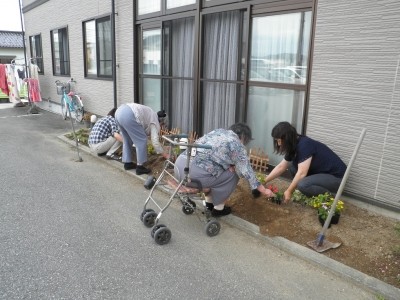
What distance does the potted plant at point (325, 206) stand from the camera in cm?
391

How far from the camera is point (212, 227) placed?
12.8 feet

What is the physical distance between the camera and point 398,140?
398cm

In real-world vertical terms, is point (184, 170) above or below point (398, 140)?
below

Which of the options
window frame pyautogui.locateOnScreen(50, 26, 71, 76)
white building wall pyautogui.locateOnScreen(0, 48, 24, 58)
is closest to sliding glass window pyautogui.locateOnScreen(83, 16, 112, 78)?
window frame pyautogui.locateOnScreen(50, 26, 71, 76)

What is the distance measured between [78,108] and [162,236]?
8654 millimetres

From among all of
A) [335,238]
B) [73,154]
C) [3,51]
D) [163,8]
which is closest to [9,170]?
[73,154]

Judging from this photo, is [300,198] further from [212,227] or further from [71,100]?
[71,100]

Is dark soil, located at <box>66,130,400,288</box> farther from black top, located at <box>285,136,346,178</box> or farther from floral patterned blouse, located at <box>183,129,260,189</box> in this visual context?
floral patterned blouse, located at <box>183,129,260,189</box>

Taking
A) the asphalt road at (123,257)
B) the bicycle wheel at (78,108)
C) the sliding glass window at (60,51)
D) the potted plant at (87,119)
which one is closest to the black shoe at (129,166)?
the asphalt road at (123,257)

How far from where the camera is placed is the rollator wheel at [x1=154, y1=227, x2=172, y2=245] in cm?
367

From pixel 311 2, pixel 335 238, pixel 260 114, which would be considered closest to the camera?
pixel 335 238

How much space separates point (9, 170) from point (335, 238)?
Answer: 5.59m

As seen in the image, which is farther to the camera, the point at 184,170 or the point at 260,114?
the point at 260,114

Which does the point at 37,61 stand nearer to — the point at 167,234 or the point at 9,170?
the point at 9,170
